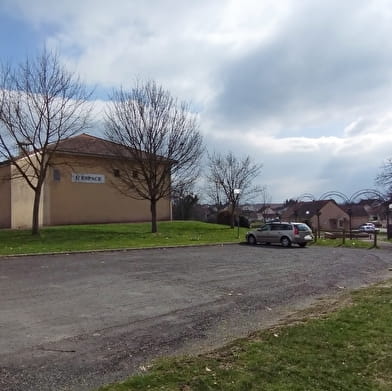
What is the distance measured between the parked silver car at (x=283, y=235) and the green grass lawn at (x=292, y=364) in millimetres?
22579

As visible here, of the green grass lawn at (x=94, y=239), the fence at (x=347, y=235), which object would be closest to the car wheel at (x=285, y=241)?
the green grass lawn at (x=94, y=239)

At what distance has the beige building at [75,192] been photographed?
35.4 metres

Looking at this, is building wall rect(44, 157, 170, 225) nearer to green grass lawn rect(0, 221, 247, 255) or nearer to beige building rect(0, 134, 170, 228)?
beige building rect(0, 134, 170, 228)

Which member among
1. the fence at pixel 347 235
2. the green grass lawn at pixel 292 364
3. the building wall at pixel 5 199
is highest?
A: the building wall at pixel 5 199

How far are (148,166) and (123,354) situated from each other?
91.5ft

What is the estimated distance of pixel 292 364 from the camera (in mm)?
5293

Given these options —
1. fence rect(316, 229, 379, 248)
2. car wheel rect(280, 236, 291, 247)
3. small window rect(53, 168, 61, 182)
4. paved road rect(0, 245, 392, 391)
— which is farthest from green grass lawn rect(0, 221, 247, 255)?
fence rect(316, 229, 379, 248)

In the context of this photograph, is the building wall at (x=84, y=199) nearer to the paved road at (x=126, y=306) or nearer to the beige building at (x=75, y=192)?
the beige building at (x=75, y=192)

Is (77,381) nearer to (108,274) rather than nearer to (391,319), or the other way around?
(391,319)

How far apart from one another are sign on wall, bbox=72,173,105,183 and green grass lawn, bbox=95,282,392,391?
33.3m

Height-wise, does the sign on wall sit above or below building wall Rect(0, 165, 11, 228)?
above

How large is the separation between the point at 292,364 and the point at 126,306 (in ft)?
15.4

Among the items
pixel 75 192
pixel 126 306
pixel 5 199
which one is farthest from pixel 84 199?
pixel 126 306

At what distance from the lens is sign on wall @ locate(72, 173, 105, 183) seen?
38.7m
